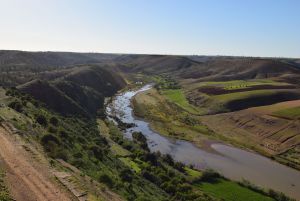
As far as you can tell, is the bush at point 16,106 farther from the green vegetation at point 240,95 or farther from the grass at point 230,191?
the green vegetation at point 240,95

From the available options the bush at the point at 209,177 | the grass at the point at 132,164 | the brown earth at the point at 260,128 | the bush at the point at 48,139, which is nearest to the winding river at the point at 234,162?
the bush at the point at 209,177

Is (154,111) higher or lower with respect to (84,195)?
lower

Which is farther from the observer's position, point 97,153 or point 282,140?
point 282,140

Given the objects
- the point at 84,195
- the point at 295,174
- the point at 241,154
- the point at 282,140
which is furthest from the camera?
the point at 282,140

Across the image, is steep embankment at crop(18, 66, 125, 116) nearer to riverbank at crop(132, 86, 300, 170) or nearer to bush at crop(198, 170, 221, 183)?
riverbank at crop(132, 86, 300, 170)

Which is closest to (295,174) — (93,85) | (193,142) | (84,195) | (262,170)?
(262,170)

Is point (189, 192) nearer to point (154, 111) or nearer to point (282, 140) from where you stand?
point (282, 140)

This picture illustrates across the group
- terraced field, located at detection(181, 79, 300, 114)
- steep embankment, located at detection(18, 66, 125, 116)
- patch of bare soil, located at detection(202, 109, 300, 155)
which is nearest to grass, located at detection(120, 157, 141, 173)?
steep embankment, located at detection(18, 66, 125, 116)
